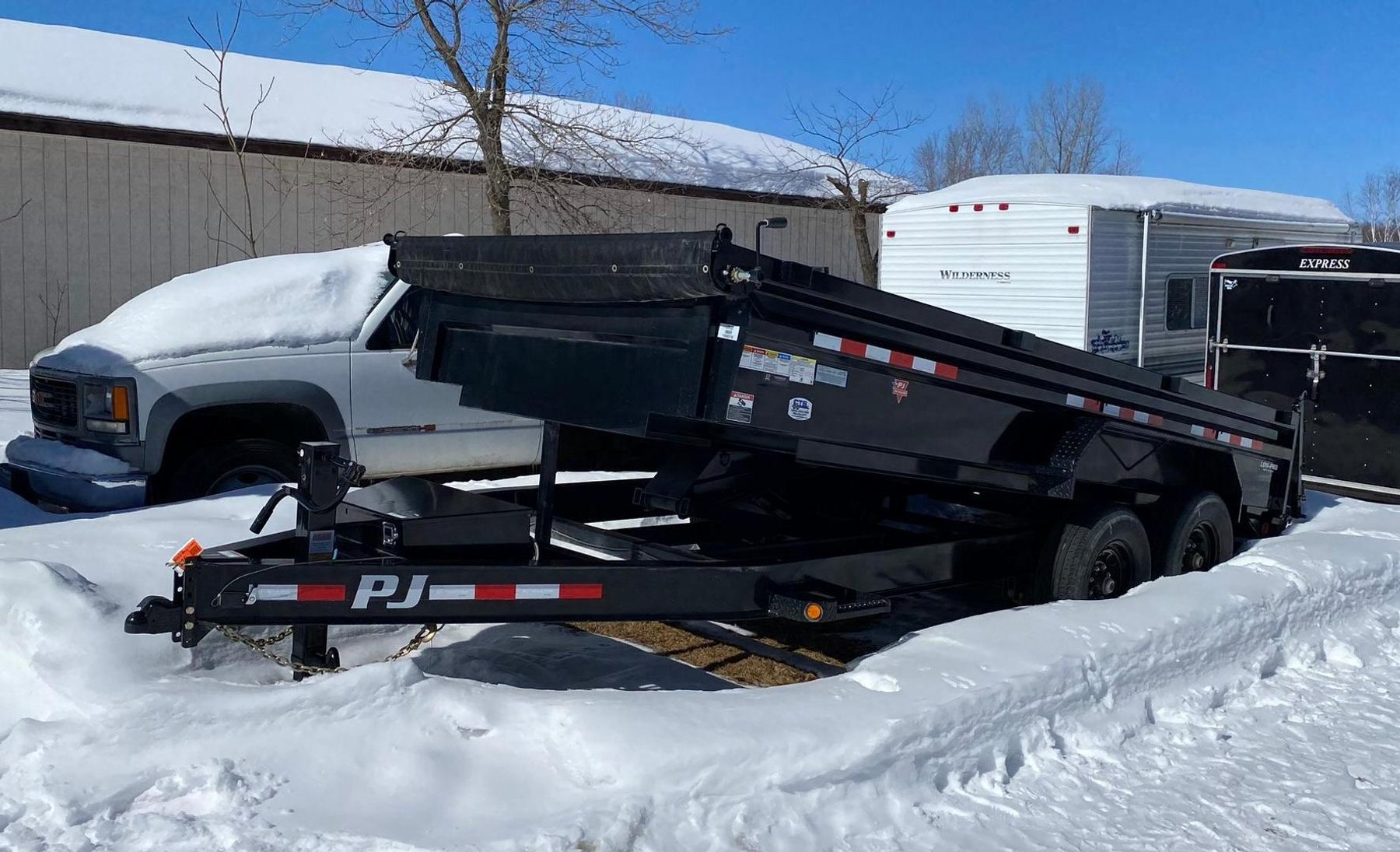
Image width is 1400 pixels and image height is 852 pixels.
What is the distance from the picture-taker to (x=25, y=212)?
1625 centimetres

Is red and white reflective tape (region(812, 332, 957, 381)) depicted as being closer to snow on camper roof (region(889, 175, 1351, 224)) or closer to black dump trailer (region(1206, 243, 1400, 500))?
black dump trailer (region(1206, 243, 1400, 500))

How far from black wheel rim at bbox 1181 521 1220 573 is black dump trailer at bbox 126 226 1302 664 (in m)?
0.31

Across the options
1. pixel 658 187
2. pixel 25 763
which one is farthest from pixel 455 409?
pixel 658 187

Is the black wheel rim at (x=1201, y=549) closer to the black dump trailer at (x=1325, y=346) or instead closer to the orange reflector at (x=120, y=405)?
the black dump trailer at (x=1325, y=346)

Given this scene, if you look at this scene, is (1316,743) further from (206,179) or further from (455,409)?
(206,179)

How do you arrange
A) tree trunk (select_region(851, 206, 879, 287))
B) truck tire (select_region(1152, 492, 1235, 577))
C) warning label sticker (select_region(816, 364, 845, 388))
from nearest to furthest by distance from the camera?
warning label sticker (select_region(816, 364, 845, 388))
truck tire (select_region(1152, 492, 1235, 577))
tree trunk (select_region(851, 206, 879, 287))

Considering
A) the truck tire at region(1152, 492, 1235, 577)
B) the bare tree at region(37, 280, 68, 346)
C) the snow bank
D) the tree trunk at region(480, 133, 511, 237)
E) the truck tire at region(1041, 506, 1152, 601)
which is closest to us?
the snow bank

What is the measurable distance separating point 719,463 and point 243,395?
3934 mm

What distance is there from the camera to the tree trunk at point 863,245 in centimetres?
2447

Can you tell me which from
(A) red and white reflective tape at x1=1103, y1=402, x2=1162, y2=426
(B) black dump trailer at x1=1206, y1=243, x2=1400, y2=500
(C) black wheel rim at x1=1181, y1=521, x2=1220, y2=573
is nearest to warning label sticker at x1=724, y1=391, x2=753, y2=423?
(A) red and white reflective tape at x1=1103, y1=402, x2=1162, y2=426

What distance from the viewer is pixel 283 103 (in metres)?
19.8

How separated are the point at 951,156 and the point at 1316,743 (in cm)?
4798

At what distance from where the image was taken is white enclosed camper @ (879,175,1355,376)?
13.9m

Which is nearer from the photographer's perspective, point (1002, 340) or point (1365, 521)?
point (1002, 340)
